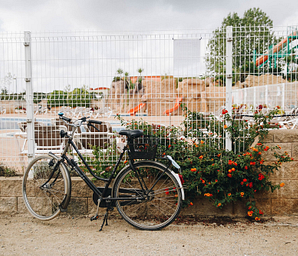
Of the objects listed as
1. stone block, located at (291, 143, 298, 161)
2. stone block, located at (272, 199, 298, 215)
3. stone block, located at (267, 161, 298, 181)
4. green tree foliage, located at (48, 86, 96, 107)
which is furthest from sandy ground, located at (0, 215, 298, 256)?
green tree foliage, located at (48, 86, 96, 107)

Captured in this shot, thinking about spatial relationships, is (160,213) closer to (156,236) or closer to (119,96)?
(156,236)

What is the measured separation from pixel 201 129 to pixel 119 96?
1.17m

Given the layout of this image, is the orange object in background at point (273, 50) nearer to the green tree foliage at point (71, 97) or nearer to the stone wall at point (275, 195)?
the stone wall at point (275, 195)

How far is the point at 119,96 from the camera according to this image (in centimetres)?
394

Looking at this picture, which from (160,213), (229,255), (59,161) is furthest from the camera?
(160,213)

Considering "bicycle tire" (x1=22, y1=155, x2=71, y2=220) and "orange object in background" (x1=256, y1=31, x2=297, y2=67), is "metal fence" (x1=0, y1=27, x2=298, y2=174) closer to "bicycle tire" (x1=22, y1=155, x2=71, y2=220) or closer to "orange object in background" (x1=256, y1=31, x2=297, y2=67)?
"orange object in background" (x1=256, y1=31, x2=297, y2=67)

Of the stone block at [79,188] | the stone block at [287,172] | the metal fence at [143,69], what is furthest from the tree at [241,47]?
the stone block at [79,188]

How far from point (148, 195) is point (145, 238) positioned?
0.48 meters

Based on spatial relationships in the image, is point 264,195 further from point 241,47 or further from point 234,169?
point 241,47

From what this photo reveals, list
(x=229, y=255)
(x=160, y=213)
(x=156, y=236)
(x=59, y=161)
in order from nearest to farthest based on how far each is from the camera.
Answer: (x=229, y=255)
(x=156, y=236)
(x=59, y=161)
(x=160, y=213)

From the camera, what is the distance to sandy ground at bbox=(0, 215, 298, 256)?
2.97 metres

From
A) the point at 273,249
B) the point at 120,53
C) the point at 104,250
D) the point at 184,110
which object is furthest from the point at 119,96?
Answer: the point at 273,249

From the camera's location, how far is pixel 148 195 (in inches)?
137

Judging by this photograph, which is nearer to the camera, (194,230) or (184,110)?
(194,230)
